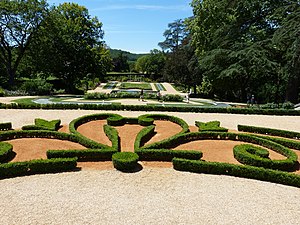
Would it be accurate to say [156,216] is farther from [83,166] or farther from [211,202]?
[83,166]

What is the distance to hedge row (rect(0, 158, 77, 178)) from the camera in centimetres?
845

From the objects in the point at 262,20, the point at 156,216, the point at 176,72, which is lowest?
the point at 156,216

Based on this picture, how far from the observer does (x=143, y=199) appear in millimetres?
7293

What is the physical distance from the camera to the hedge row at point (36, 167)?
8.45 metres

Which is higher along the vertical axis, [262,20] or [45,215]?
[262,20]

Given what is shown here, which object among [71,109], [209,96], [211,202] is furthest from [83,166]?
[209,96]

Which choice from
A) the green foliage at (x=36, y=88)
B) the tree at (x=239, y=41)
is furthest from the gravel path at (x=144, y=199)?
the green foliage at (x=36, y=88)

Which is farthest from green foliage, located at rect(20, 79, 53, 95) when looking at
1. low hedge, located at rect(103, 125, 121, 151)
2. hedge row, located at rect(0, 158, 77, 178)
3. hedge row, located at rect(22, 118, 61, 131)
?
hedge row, located at rect(0, 158, 77, 178)

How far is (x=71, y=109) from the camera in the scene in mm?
21234

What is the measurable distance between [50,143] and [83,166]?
2702mm

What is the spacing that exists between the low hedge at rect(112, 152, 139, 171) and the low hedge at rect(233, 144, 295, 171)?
407cm

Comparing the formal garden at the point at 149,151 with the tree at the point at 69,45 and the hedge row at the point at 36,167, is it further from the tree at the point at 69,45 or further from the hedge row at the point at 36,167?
the tree at the point at 69,45

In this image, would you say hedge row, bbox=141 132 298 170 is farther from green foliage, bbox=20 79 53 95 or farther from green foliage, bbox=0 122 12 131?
green foliage, bbox=20 79 53 95

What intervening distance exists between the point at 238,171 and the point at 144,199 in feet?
12.1
